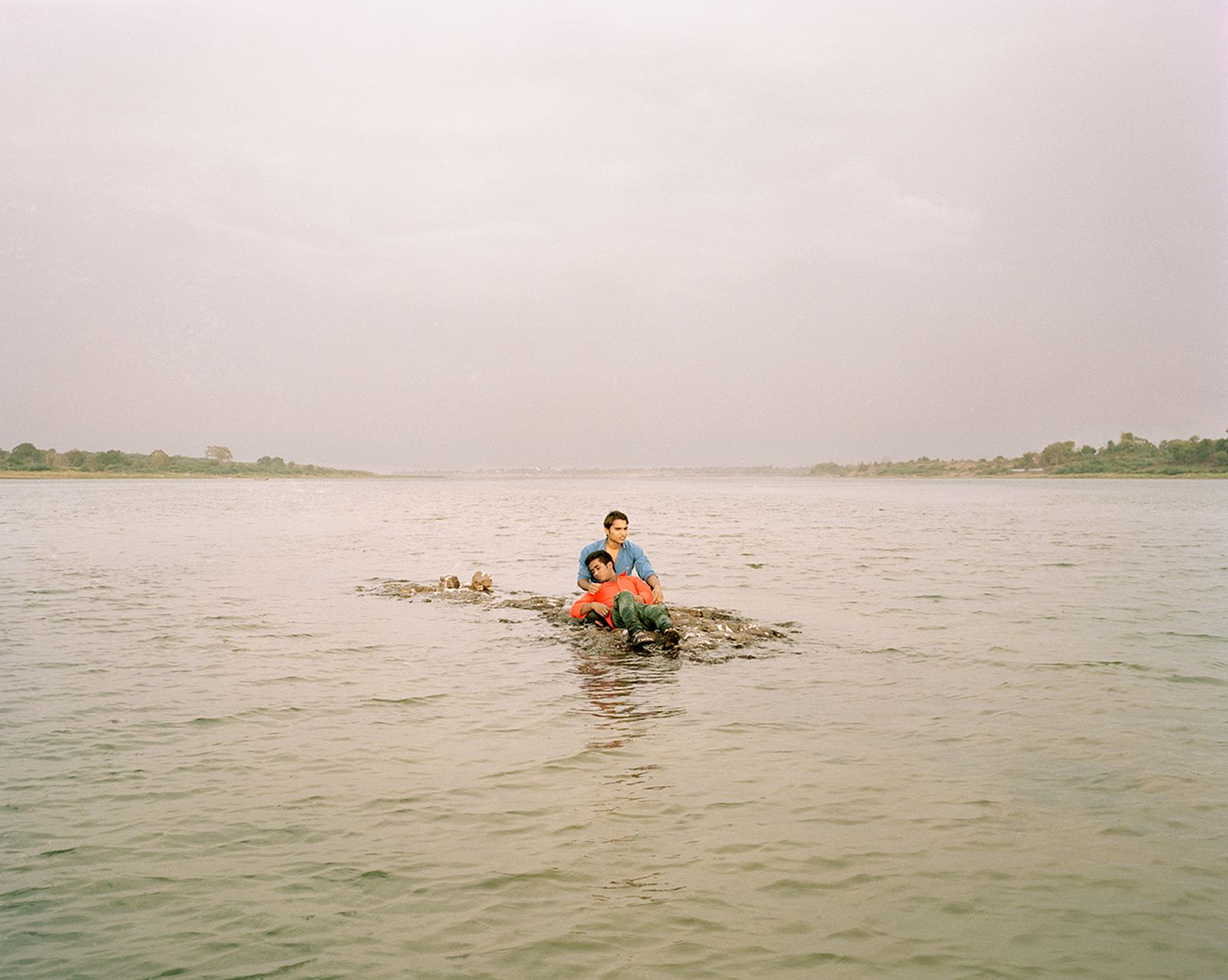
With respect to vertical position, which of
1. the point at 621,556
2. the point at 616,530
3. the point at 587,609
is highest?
the point at 616,530

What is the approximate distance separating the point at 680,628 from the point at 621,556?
1.96 metres

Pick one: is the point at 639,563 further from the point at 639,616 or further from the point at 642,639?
the point at 642,639

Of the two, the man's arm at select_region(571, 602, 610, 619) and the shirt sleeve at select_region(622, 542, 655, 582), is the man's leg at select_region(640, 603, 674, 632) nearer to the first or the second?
the shirt sleeve at select_region(622, 542, 655, 582)

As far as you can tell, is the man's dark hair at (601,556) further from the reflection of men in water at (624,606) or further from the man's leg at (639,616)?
the man's leg at (639,616)

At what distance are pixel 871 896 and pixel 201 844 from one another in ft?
18.4

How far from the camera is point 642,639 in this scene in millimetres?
16406

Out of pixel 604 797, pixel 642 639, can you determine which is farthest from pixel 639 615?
pixel 604 797

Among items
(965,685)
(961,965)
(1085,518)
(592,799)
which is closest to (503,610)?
(965,685)

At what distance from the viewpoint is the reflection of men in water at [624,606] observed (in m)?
16.5

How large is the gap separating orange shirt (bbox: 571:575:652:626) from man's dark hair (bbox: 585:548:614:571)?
0.43 meters

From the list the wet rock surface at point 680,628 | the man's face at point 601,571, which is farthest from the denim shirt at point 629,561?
the wet rock surface at point 680,628

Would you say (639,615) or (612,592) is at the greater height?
(612,592)

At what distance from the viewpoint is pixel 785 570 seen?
100 ft

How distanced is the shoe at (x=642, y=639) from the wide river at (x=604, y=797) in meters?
0.56
